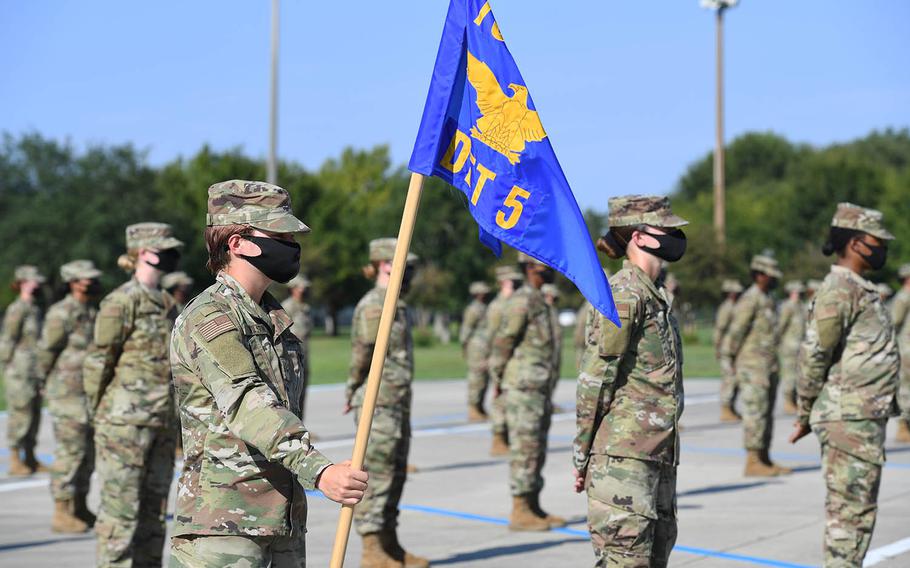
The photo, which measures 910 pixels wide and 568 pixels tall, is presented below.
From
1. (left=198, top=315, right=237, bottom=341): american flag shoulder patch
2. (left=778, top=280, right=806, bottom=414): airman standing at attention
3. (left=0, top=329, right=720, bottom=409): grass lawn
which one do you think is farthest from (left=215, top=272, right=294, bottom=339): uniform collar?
(left=0, top=329, right=720, bottom=409): grass lawn

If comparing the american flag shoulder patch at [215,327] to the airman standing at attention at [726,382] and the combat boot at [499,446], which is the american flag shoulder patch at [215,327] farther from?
the airman standing at attention at [726,382]

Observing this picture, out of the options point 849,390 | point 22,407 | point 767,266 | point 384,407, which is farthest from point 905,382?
point 22,407

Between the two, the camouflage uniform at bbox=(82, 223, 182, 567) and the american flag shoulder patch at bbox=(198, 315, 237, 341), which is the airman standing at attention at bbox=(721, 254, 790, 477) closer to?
the camouflage uniform at bbox=(82, 223, 182, 567)

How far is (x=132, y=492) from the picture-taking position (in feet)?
23.2

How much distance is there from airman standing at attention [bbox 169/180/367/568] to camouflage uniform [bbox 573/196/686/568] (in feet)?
6.26

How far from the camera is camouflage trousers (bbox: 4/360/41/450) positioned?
514 inches

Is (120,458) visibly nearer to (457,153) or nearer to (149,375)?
(149,375)

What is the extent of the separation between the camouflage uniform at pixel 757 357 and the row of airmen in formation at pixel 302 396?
9.31 feet

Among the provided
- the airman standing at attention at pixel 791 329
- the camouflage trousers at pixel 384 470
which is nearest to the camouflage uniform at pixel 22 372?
the camouflage trousers at pixel 384 470

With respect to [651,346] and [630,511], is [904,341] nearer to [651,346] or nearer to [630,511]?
[651,346]

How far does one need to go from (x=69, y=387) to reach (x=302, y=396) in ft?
15.0

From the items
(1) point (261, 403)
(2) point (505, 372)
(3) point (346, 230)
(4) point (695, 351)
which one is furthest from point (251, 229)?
(3) point (346, 230)

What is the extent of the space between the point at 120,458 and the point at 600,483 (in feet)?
10.3

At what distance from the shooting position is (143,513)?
7.23 meters
